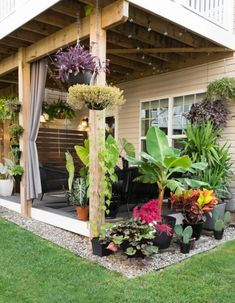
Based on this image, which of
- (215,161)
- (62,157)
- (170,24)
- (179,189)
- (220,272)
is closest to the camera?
(220,272)

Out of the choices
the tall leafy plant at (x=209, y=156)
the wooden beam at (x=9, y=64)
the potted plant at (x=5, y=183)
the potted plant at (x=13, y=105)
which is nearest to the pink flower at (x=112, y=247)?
the tall leafy plant at (x=209, y=156)

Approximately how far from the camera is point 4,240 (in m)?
4.86

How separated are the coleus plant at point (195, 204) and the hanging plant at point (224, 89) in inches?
80.9

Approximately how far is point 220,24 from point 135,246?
4452mm

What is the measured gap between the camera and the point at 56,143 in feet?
34.3

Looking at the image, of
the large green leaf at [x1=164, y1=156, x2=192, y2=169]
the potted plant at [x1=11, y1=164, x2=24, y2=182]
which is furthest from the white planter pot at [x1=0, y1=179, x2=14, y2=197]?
the large green leaf at [x1=164, y1=156, x2=192, y2=169]

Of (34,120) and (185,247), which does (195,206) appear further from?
(34,120)

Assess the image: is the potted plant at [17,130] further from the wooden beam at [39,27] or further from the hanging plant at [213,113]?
the hanging plant at [213,113]

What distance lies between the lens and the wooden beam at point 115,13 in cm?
417

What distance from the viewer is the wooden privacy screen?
33.1ft

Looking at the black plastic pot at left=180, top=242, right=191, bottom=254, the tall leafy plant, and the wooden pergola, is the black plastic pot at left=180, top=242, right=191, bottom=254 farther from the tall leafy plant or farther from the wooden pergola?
the tall leafy plant

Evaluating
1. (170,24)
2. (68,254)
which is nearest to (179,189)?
(68,254)

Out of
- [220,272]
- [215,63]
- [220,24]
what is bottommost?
[220,272]

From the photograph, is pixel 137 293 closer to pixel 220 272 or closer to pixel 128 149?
pixel 220 272
